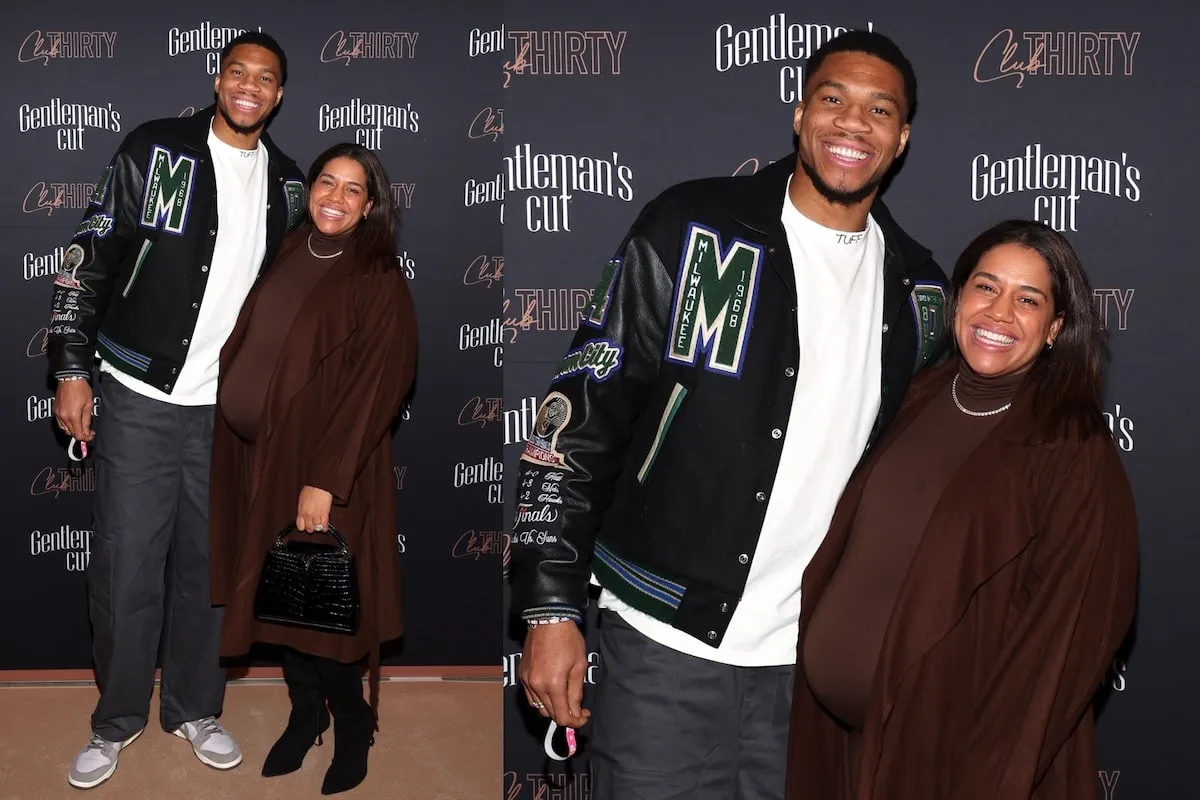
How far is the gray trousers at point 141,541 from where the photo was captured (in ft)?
12.4

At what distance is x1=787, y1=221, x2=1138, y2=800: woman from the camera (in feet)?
6.95

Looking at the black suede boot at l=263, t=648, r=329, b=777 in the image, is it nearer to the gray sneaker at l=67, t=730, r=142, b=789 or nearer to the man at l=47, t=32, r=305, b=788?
the man at l=47, t=32, r=305, b=788

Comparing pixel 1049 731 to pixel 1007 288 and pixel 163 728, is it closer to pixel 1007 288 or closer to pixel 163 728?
pixel 1007 288

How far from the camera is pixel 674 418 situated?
2.31 m

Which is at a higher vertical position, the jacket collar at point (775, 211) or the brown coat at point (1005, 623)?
the jacket collar at point (775, 211)

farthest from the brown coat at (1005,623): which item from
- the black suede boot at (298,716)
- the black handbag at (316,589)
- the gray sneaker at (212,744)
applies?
the gray sneaker at (212,744)

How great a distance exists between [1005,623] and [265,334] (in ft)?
7.57

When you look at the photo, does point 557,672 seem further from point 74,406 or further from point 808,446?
point 74,406

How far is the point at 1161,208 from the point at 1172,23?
1.45ft

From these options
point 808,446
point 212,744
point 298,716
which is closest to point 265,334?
point 298,716

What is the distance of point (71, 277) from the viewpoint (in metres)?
3.78

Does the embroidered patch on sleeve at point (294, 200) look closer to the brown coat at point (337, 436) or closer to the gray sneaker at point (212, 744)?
the brown coat at point (337, 436)

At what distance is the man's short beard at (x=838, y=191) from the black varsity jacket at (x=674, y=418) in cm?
9

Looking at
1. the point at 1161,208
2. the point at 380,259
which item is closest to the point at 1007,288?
the point at 1161,208
